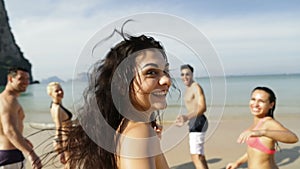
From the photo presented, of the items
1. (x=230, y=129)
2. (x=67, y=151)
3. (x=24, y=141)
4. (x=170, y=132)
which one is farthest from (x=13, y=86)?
(x=230, y=129)

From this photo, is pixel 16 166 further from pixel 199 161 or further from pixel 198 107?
pixel 199 161

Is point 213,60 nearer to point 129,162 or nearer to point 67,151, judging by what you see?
point 129,162

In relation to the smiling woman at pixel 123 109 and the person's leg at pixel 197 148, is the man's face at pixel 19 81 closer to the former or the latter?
the person's leg at pixel 197 148

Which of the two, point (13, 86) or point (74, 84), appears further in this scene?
point (13, 86)

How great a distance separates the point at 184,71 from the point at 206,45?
0.45 meters

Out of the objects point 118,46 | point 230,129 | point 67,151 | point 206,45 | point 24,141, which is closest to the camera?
point 206,45

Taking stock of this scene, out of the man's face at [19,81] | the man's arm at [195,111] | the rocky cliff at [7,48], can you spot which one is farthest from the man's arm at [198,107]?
the rocky cliff at [7,48]

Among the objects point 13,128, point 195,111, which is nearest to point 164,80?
point 195,111

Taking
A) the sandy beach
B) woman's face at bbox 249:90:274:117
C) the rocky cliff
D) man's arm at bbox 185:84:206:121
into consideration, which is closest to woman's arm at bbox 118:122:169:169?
man's arm at bbox 185:84:206:121

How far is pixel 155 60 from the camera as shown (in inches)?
51.2

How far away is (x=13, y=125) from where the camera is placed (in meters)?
4.16

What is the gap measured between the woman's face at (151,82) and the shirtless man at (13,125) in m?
3.06

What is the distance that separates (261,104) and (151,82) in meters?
2.60

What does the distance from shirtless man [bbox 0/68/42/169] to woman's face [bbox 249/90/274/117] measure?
231 centimetres
